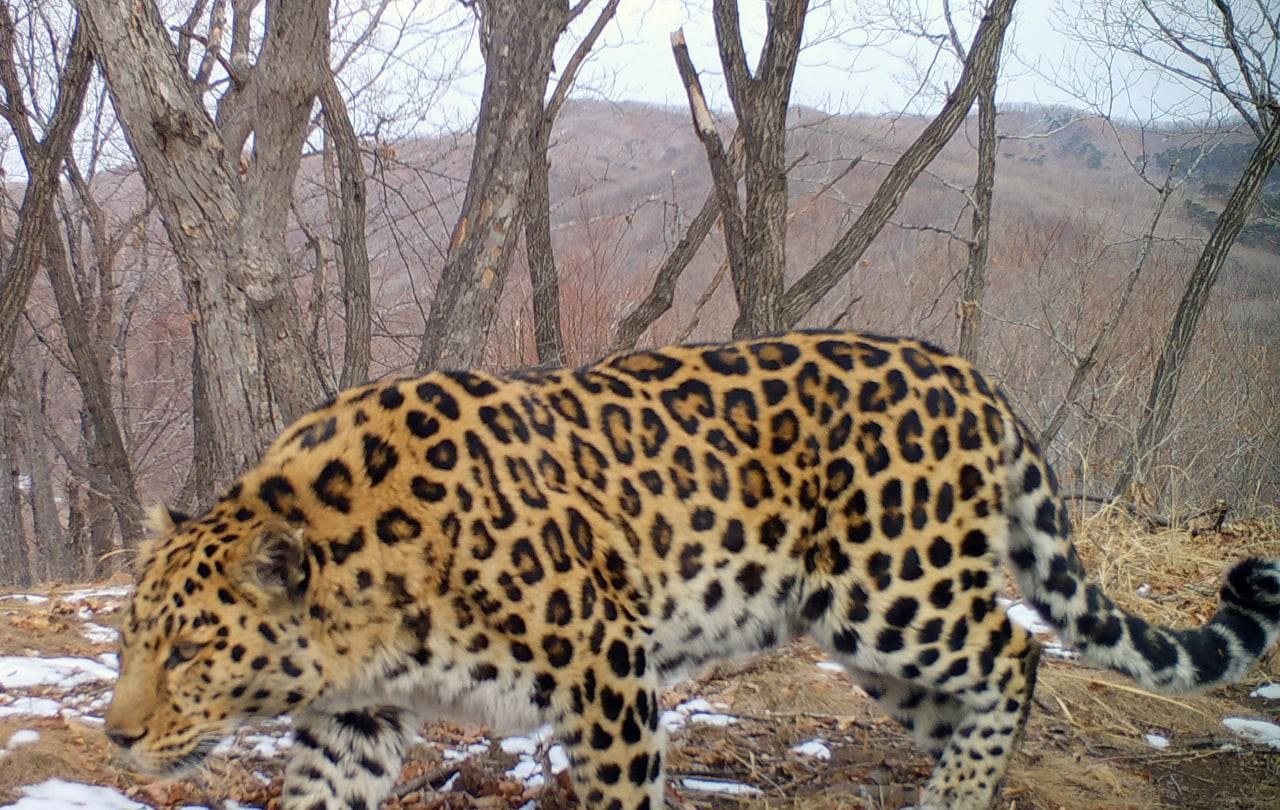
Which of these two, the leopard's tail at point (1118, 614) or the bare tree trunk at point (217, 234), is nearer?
the leopard's tail at point (1118, 614)

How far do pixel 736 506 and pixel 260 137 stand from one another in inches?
142

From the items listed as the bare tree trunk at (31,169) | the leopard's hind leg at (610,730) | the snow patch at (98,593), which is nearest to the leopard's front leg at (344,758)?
the leopard's hind leg at (610,730)

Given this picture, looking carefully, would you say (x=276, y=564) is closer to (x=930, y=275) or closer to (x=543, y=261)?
(x=543, y=261)

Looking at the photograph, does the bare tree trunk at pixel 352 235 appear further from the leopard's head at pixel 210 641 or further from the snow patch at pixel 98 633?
the leopard's head at pixel 210 641

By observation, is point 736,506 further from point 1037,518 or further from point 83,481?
point 83,481

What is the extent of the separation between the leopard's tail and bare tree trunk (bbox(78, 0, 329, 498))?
3.38 meters

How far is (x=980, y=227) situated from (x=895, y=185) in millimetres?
3851

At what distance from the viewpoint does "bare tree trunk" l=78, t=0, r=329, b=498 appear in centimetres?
486

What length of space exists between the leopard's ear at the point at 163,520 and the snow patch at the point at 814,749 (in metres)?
2.86

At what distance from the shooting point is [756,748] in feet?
15.7

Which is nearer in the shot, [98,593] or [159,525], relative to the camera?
[159,525]

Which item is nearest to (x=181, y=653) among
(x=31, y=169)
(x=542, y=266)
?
(x=542, y=266)

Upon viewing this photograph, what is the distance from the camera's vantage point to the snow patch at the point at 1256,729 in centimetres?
502

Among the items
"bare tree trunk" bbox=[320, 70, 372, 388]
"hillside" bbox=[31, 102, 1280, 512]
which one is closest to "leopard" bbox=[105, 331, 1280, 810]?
"hillside" bbox=[31, 102, 1280, 512]
